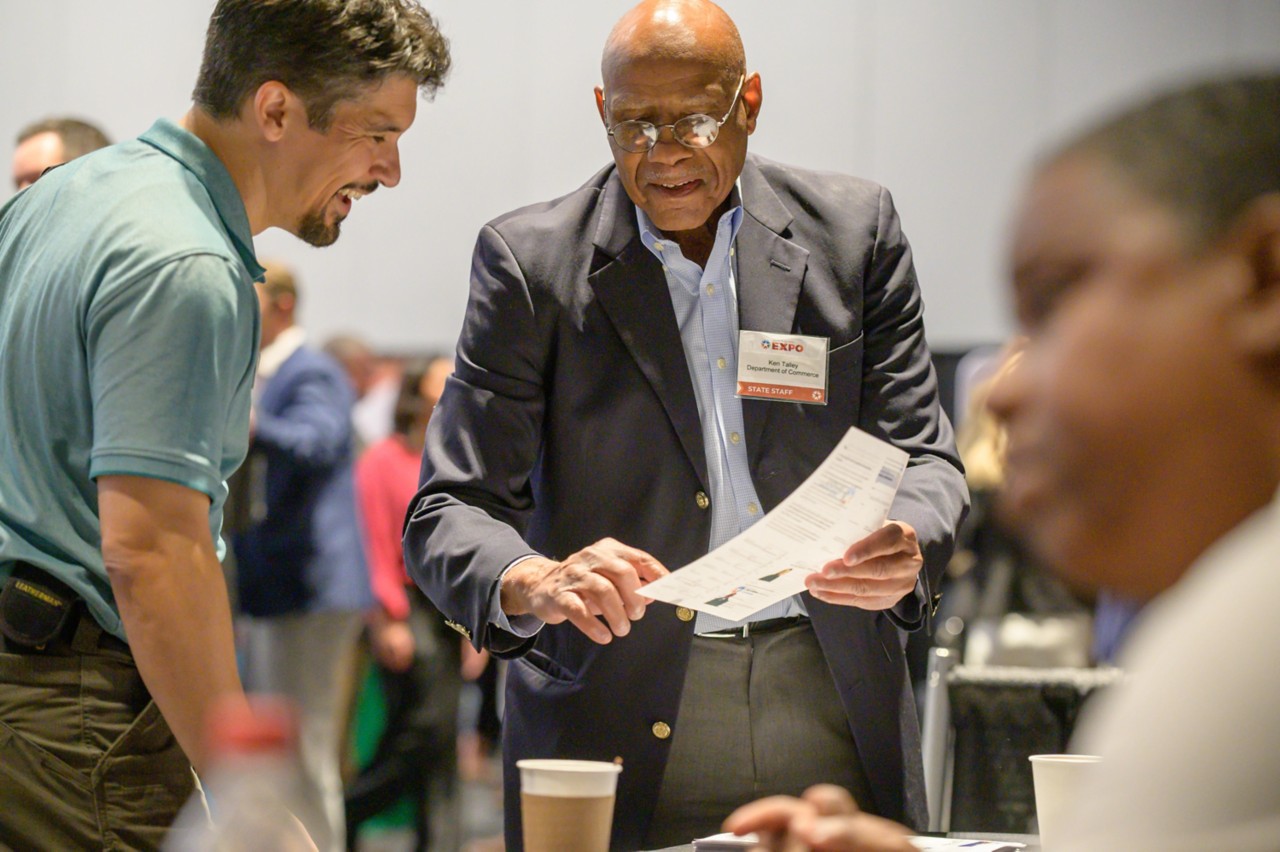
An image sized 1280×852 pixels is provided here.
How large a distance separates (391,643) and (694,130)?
325 cm

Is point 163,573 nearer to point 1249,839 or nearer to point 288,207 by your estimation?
point 288,207

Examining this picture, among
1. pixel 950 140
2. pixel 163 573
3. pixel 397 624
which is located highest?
pixel 950 140

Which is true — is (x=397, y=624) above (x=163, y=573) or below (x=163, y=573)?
below

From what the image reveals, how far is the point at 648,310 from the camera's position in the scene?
6.87ft

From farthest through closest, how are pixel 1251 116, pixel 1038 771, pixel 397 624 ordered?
pixel 397 624
pixel 1038 771
pixel 1251 116

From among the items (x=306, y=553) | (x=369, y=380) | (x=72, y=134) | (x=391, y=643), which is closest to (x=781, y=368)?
(x=72, y=134)

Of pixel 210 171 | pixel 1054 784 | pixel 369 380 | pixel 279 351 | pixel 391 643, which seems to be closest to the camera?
pixel 1054 784

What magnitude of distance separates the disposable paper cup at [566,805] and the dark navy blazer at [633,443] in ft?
1.75

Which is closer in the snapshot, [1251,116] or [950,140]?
[1251,116]

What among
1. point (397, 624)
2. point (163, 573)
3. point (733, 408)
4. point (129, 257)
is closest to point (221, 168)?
point (129, 257)

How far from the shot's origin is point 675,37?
2.05 metres

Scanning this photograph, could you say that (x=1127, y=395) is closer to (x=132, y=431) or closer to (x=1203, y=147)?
(x=1203, y=147)

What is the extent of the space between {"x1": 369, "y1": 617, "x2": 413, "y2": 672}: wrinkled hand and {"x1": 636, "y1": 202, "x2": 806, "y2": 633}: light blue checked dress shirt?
3.08 metres

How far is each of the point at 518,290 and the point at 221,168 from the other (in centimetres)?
51
